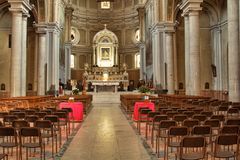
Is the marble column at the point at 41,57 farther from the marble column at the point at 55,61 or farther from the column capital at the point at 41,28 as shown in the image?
the marble column at the point at 55,61

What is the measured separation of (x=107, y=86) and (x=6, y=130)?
38.7 m

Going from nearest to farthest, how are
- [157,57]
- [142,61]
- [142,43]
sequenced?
1. [157,57]
2. [142,43]
3. [142,61]

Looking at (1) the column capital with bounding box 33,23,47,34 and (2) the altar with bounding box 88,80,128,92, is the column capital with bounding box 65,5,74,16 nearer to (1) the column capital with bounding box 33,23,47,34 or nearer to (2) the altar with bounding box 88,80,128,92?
(2) the altar with bounding box 88,80,128,92

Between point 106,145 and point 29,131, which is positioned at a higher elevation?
point 29,131

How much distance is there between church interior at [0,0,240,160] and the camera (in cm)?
815

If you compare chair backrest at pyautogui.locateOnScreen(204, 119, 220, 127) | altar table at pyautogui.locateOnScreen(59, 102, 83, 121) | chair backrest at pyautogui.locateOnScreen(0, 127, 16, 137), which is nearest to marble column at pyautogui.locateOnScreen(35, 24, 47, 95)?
altar table at pyautogui.locateOnScreen(59, 102, 83, 121)

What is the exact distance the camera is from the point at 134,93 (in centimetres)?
3944

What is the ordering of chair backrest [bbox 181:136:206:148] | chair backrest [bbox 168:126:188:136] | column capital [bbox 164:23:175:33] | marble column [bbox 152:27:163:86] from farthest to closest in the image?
1. marble column [bbox 152:27:163:86]
2. column capital [bbox 164:23:175:33]
3. chair backrest [bbox 168:126:188:136]
4. chair backrest [bbox 181:136:206:148]

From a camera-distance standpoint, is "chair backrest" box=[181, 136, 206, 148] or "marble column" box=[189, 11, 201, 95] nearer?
"chair backrest" box=[181, 136, 206, 148]

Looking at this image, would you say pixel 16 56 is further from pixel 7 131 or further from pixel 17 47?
pixel 7 131

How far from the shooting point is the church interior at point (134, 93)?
26.7 ft

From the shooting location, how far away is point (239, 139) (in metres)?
6.36

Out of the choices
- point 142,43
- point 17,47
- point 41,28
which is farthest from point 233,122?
point 142,43

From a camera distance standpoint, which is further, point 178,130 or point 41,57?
point 41,57
